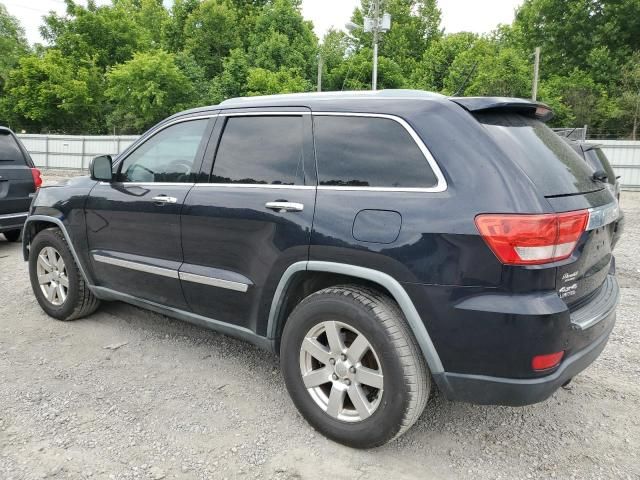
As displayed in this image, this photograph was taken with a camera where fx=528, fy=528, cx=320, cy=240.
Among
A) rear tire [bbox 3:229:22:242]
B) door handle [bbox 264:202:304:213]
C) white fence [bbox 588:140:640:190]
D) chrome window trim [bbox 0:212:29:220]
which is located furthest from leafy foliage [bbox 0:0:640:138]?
door handle [bbox 264:202:304:213]

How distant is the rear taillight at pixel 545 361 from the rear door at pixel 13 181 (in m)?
7.06

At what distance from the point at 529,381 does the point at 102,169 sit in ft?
10.5

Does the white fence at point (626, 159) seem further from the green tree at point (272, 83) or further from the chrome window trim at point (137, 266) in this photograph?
the chrome window trim at point (137, 266)

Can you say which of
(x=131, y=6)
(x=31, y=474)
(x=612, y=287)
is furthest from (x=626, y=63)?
(x=131, y=6)

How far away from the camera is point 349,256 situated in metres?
2.57

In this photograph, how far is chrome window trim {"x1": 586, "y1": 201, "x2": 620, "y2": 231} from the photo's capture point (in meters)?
2.46

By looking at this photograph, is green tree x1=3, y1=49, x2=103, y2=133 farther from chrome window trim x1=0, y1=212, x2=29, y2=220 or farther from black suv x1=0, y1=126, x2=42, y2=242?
chrome window trim x1=0, y1=212, x2=29, y2=220

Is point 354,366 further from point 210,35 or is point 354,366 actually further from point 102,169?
point 210,35

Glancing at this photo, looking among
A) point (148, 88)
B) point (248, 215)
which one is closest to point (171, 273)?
point (248, 215)

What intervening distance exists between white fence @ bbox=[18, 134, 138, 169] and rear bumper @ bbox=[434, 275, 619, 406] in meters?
23.7

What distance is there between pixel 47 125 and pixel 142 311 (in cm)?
3867

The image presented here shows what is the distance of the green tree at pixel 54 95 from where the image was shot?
1419 inches

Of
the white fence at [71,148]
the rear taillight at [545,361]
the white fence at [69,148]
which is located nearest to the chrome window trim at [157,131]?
the rear taillight at [545,361]

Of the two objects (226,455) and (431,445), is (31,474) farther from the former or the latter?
(431,445)
